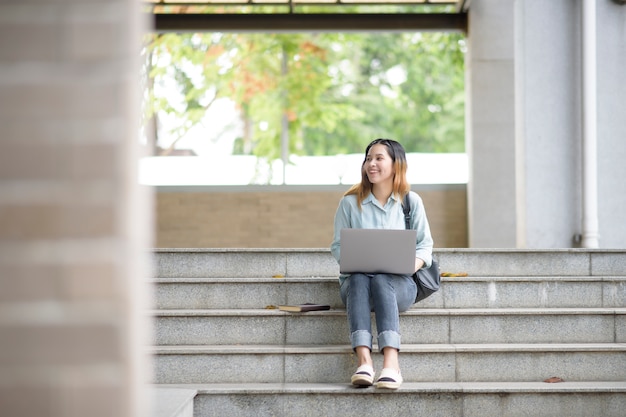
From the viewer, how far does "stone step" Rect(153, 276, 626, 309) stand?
5.11 metres

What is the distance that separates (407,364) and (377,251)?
0.64 meters

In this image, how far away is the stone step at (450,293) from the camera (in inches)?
201

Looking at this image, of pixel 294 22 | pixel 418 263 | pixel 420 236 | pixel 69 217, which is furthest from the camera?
pixel 294 22

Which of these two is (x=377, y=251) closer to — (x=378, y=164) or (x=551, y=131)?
(x=378, y=164)

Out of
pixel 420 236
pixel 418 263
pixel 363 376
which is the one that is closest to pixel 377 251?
pixel 418 263

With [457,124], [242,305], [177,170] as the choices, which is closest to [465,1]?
[177,170]

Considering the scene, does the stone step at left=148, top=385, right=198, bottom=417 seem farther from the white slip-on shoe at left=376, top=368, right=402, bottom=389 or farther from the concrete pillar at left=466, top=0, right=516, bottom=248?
the concrete pillar at left=466, top=0, right=516, bottom=248

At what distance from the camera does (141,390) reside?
45.0 inches

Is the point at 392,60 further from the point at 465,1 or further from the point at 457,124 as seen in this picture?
the point at 465,1

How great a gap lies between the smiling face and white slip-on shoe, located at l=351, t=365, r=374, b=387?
4.01 feet

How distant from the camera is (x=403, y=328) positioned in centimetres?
477

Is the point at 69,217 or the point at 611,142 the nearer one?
the point at 69,217

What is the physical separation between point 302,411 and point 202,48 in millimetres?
10903

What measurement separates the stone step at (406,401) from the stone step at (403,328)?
584 millimetres
